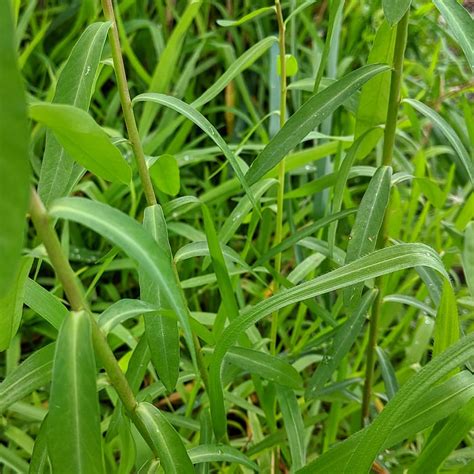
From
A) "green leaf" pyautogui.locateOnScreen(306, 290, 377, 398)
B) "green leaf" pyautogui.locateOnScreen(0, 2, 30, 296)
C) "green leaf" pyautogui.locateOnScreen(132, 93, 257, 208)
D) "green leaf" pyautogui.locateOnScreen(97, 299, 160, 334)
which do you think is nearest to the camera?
"green leaf" pyautogui.locateOnScreen(0, 2, 30, 296)

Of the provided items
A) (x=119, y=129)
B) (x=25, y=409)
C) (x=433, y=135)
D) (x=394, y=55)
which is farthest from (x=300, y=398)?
(x=433, y=135)

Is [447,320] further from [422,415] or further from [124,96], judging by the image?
[124,96]

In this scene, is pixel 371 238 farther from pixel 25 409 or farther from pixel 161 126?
pixel 161 126

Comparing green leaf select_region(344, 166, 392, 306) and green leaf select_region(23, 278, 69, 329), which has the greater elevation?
green leaf select_region(344, 166, 392, 306)

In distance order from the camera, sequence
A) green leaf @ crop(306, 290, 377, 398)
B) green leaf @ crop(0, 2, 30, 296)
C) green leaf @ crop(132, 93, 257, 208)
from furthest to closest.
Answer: green leaf @ crop(306, 290, 377, 398), green leaf @ crop(132, 93, 257, 208), green leaf @ crop(0, 2, 30, 296)

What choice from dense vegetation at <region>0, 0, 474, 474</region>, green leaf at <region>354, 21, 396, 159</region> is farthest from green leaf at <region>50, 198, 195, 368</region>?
green leaf at <region>354, 21, 396, 159</region>

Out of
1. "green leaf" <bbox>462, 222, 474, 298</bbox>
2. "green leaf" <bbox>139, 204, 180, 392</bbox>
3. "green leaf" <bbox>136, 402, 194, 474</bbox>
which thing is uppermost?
"green leaf" <bbox>462, 222, 474, 298</bbox>

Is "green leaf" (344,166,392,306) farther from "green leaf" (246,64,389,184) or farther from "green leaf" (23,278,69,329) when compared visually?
"green leaf" (23,278,69,329)

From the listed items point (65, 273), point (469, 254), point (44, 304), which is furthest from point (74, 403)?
point (469, 254)
